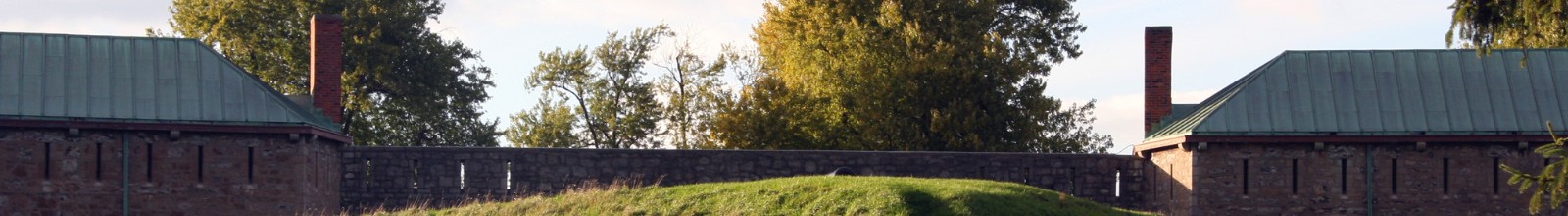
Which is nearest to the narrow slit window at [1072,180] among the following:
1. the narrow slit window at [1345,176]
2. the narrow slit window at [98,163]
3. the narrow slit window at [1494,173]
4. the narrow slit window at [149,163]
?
the narrow slit window at [1345,176]

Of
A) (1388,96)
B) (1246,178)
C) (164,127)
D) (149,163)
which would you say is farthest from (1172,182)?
(149,163)

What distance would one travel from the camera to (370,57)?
44.4m

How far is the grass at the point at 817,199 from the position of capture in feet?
81.7

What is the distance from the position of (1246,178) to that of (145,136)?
13013mm

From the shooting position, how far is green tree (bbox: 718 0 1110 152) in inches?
1551

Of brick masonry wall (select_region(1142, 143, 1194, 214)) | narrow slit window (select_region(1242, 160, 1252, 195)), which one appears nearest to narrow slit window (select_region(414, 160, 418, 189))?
brick masonry wall (select_region(1142, 143, 1194, 214))

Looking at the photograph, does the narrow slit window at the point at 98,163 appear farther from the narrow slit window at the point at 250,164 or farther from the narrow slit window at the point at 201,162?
the narrow slit window at the point at 250,164

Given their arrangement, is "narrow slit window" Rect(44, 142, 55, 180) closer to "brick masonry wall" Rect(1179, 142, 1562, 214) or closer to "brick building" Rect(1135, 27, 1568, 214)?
"brick building" Rect(1135, 27, 1568, 214)

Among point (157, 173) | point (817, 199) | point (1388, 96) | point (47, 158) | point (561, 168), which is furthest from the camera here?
point (1388, 96)

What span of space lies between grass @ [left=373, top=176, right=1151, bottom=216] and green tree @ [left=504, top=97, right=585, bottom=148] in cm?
2371

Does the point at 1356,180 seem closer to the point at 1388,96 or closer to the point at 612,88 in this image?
the point at 1388,96

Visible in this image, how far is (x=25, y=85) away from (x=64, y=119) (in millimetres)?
1005

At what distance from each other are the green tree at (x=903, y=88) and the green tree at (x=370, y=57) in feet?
23.1

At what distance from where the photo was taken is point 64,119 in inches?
1107
